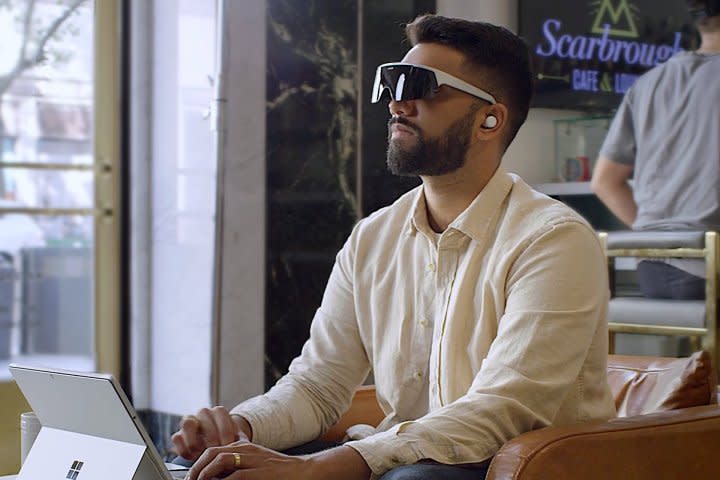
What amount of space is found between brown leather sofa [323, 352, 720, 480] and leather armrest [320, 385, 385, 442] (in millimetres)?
495

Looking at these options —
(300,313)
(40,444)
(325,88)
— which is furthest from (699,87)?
(40,444)

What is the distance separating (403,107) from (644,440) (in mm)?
725

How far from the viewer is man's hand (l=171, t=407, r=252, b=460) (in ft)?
6.16

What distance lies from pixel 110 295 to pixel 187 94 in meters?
0.89

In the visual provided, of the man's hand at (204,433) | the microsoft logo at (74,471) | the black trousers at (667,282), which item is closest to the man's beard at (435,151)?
the man's hand at (204,433)

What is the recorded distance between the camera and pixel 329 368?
7.00 feet

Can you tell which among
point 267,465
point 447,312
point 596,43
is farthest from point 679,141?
point 267,465

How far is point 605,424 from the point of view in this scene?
1.70 metres

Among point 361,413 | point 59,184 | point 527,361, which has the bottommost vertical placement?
point 361,413

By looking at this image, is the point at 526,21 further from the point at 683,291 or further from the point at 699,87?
the point at 683,291

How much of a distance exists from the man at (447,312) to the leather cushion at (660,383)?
0.17 meters

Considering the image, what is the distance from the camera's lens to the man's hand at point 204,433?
1.88 metres

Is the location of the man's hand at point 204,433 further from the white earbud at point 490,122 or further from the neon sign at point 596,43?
the neon sign at point 596,43

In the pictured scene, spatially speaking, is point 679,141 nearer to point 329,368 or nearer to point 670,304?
point 670,304
